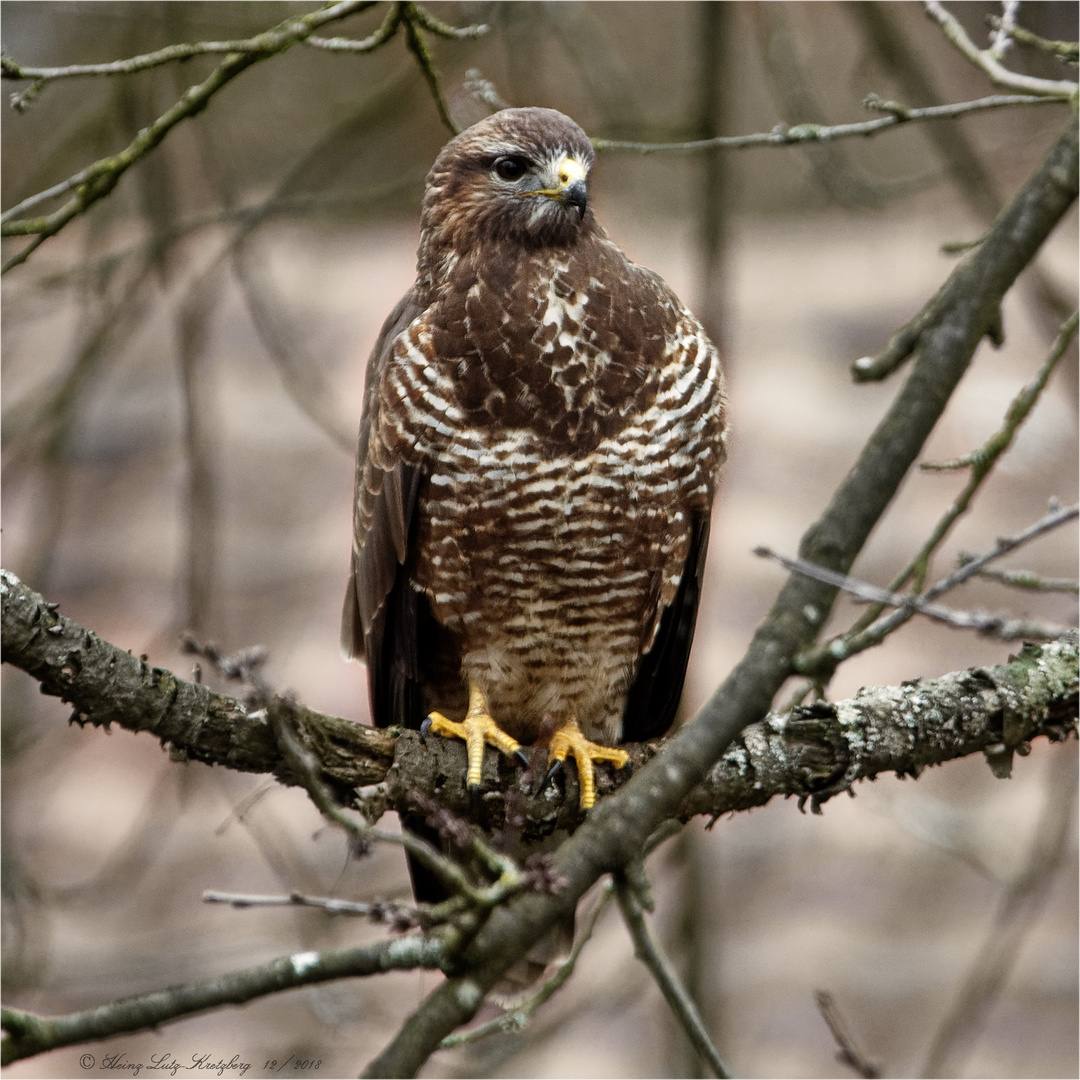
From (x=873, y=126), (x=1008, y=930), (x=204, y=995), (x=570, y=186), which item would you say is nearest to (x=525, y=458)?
(x=570, y=186)

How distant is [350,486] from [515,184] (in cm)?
144

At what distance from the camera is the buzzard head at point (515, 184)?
3.11 metres

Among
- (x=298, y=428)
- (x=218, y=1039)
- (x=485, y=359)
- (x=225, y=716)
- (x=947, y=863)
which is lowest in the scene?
(x=218, y=1039)

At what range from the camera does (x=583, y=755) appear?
124 inches

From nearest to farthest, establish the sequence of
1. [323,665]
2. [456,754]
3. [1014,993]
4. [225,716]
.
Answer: [225,716], [456,754], [1014,993], [323,665]

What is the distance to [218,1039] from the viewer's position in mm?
3506

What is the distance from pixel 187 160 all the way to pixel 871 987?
350 cm

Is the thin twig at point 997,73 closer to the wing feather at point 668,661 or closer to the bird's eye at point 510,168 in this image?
the bird's eye at point 510,168

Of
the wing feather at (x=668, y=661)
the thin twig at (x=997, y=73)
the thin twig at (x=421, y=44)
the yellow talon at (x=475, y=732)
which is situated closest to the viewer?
the thin twig at (x=997, y=73)

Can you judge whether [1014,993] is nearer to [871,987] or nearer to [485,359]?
[871,987]

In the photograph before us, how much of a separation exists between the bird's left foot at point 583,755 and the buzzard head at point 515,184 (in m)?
1.14

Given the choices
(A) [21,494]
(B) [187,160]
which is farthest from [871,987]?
(B) [187,160]

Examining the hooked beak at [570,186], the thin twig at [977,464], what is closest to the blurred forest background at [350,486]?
the hooked beak at [570,186]

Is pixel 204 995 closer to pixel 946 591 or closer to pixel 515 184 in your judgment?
pixel 946 591
